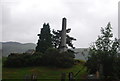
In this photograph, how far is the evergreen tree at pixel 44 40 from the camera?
4884cm

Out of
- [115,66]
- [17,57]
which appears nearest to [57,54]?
[17,57]

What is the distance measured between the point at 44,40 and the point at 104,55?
19.0m

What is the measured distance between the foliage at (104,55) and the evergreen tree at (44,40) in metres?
14.9

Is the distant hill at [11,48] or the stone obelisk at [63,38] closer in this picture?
the stone obelisk at [63,38]

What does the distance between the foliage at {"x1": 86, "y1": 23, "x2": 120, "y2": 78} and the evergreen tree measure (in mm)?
14907

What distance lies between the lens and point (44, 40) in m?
49.3

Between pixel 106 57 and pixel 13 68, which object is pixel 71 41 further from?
pixel 106 57

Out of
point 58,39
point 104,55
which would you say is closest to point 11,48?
point 58,39

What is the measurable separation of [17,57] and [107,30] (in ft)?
56.8

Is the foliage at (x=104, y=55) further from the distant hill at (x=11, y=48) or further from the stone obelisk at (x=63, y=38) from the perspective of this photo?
the distant hill at (x=11, y=48)

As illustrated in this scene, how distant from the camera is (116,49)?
3353 centimetres

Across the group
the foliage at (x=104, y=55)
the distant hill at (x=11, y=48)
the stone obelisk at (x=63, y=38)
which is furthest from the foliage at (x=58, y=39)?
the foliage at (x=104, y=55)

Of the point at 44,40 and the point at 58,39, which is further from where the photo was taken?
the point at 58,39

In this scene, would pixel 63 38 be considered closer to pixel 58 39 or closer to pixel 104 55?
pixel 58 39
